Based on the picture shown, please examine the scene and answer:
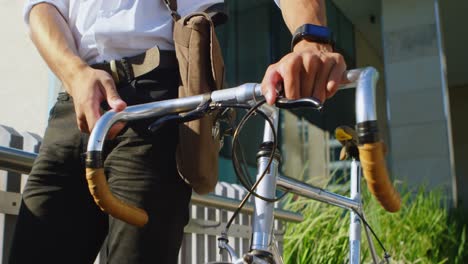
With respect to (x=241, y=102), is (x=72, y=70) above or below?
above

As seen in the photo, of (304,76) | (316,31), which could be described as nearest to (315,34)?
(316,31)

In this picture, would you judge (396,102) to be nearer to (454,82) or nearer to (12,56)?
(12,56)

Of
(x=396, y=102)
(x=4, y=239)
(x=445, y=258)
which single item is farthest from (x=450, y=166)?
(x=4, y=239)

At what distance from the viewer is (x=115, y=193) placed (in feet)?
4.58

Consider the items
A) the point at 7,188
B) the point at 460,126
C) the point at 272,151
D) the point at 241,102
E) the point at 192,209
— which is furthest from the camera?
the point at 460,126

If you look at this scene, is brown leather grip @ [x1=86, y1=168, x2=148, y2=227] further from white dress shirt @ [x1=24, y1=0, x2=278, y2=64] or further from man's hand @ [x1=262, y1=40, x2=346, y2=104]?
white dress shirt @ [x1=24, y1=0, x2=278, y2=64]

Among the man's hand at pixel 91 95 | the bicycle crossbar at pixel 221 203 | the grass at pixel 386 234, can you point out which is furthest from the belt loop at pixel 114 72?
the grass at pixel 386 234

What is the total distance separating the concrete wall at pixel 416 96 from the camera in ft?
24.7

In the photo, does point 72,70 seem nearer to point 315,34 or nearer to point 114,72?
point 114,72

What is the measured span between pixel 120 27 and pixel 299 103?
72cm

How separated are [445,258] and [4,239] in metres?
4.19

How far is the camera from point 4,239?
7.30 feet

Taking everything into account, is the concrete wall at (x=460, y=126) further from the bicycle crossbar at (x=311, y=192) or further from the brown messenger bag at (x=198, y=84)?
the brown messenger bag at (x=198, y=84)

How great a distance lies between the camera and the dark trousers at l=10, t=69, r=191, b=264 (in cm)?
139
